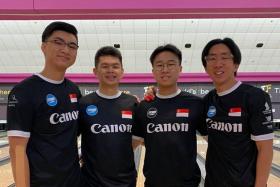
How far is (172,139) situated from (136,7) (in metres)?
3.83

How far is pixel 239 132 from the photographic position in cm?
160

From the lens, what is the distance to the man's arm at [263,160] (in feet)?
5.07

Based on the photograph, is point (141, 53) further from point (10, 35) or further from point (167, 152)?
point (167, 152)

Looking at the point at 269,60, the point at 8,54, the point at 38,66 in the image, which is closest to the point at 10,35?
the point at 8,54

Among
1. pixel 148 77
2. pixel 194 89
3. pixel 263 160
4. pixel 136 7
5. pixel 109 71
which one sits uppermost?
pixel 136 7

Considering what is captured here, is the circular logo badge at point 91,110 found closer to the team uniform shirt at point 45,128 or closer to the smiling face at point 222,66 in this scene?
the team uniform shirt at point 45,128

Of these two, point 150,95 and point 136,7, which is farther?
point 136,7

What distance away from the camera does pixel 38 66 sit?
10117mm

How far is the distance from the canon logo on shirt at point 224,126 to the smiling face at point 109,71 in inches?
22.7

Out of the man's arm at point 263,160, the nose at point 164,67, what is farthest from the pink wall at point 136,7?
the man's arm at point 263,160

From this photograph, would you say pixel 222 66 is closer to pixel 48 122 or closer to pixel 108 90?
pixel 108 90

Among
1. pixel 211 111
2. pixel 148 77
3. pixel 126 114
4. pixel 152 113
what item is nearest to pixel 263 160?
pixel 211 111

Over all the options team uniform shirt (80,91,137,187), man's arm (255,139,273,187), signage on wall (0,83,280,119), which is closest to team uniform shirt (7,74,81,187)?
team uniform shirt (80,91,137,187)

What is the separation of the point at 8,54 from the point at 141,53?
3.90 m
